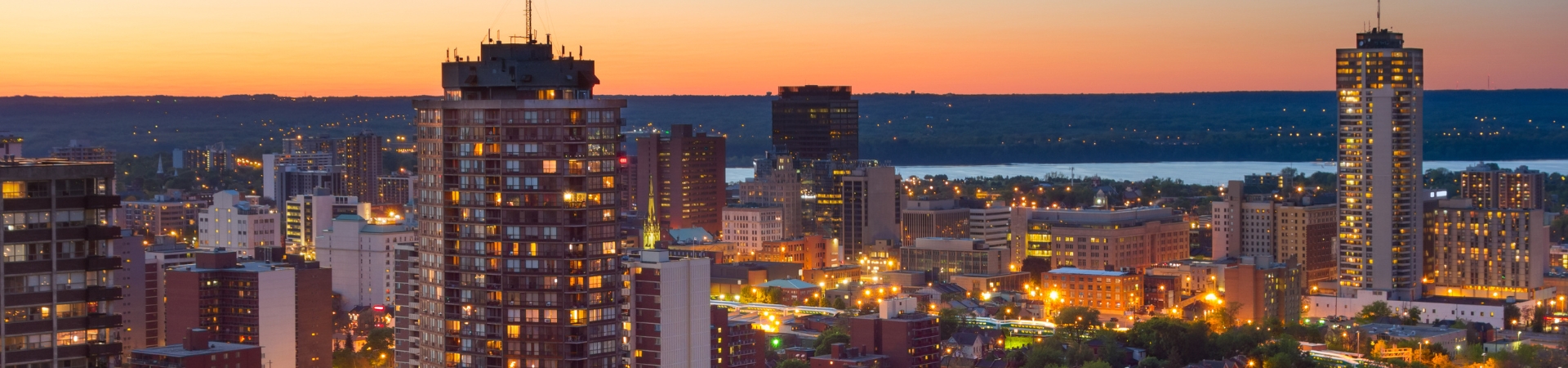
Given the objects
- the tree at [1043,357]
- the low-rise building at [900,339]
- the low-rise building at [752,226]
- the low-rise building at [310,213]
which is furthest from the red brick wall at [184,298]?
the low-rise building at [752,226]

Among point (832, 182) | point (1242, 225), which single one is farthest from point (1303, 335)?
point (832, 182)

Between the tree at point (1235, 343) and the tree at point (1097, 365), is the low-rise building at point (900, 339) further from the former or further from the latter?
the tree at point (1235, 343)

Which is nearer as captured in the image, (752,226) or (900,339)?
(900,339)

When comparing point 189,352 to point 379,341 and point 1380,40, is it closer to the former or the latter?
point 379,341

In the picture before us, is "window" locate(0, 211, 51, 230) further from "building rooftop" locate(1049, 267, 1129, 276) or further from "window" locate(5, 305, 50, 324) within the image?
"building rooftop" locate(1049, 267, 1129, 276)

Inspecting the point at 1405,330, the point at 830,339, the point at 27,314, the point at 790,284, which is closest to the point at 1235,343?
the point at 1405,330

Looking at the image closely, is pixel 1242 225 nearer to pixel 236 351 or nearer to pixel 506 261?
pixel 236 351

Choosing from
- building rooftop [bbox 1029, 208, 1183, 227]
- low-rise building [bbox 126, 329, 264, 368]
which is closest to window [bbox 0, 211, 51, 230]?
low-rise building [bbox 126, 329, 264, 368]
